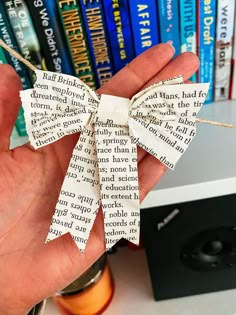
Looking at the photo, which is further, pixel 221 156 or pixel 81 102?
pixel 221 156

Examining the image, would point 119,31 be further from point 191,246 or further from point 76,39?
point 191,246

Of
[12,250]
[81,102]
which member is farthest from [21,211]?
[81,102]

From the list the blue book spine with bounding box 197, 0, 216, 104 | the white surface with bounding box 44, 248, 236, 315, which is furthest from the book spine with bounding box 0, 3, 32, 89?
the white surface with bounding box 44, 248, 236, 315

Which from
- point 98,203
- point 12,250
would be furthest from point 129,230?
point 12,250

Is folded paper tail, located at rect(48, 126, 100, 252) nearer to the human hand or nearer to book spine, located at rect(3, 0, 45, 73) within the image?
the human hand

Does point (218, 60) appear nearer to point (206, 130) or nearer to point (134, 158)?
point (206, 130)

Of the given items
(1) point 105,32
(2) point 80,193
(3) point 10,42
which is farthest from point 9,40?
(2) point 80,193

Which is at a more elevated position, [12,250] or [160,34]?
[160,34]
